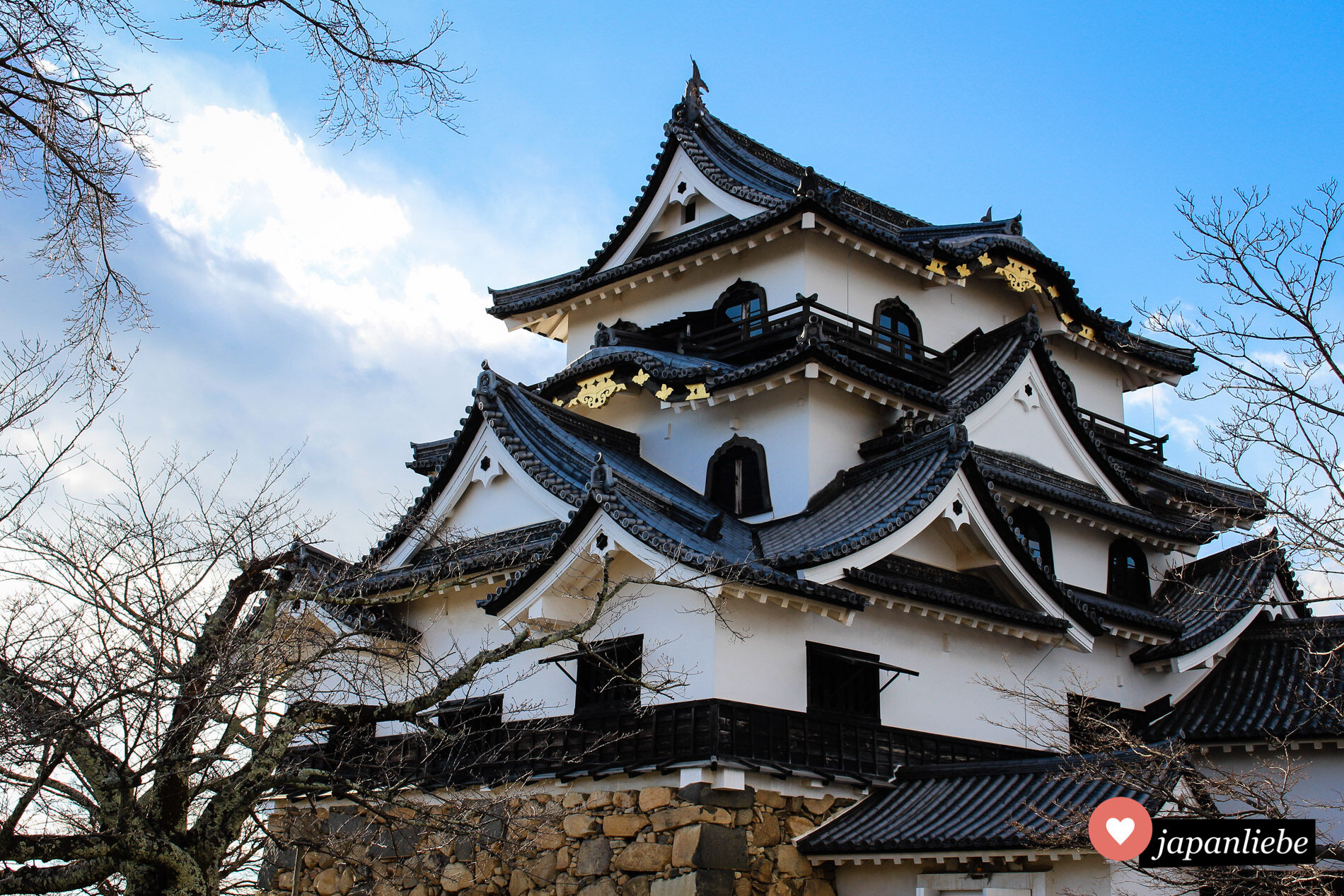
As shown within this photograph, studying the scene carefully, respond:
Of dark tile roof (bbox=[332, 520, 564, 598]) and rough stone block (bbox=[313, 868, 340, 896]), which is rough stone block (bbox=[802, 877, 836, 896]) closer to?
dark tile roof (bbox=[332, 520, 564, 598])

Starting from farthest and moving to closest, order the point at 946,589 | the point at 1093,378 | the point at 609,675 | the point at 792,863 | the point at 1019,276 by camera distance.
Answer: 1. the point at 1093,378
2. the point at 1019,276
3. the point at 946,589
4. the point at 609,675
5. the point at 792,863

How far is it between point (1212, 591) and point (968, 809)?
7.40 m

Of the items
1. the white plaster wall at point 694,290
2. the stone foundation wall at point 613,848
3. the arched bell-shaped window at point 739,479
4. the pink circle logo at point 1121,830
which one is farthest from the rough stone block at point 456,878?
the white plaster wall at point 694,290

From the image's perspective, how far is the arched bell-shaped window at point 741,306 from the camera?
1912 cm

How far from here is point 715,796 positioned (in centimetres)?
1288

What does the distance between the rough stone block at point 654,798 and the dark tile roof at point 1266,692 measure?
25.2 ft

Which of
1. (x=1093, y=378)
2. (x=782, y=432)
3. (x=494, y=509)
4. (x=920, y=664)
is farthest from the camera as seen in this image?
(x=1093, y=378)

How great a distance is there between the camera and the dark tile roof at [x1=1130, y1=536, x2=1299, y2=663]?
58.6 feet

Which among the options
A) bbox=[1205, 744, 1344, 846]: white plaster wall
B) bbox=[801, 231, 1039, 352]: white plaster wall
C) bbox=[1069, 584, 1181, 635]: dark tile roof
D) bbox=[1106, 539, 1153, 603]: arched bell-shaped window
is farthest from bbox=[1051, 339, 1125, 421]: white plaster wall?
bbox=[1205, 744, 1344, 846]: white plaster wall

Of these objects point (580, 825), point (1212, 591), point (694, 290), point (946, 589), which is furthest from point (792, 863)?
point (694, 290)

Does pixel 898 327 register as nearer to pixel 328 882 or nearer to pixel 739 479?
pixel 739 479

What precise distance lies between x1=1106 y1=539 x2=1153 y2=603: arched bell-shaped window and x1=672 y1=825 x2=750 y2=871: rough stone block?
9983mm

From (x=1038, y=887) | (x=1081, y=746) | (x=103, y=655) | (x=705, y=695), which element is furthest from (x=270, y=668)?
(x=1081, y=746)

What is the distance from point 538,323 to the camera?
2270 cm
